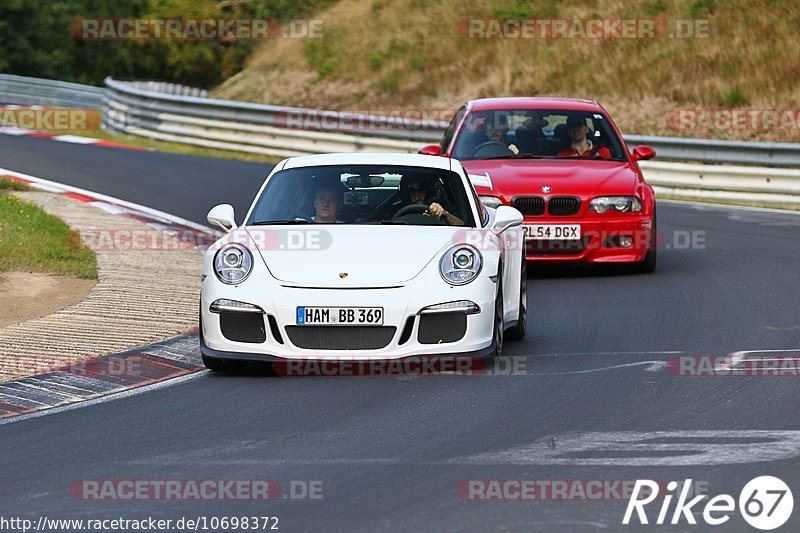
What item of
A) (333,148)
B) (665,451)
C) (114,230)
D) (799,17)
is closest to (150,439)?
(665,451)

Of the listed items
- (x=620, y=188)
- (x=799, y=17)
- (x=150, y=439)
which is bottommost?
(x=150, y=439)

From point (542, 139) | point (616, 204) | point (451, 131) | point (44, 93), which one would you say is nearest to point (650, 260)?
point (616, 204)

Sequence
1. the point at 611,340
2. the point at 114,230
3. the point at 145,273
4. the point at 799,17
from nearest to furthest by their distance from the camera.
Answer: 1. the point at 611,340
2. the point at 145,273
3. the point at 114,230
4. the point at 799,17

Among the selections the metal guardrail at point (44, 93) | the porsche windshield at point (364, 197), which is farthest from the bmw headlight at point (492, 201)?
the metal guardrail at point (44, 93)

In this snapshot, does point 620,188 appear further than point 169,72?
No

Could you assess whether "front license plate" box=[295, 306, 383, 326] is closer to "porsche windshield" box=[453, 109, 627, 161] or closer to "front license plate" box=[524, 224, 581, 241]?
"front license plate" box=[524, 224, 581, 241]

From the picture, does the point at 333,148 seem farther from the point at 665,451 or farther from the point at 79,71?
the point at 79,71

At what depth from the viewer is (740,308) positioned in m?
11.8

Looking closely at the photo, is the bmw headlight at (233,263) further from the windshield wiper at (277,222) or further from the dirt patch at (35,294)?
the dirt patch at (35,294)

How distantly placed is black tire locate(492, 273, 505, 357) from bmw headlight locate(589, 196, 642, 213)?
417cm

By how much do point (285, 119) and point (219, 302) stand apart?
17.7m

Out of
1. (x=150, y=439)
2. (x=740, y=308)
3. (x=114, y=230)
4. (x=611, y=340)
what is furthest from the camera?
(x=114, y=230)

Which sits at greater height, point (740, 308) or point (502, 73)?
point (502, 73)

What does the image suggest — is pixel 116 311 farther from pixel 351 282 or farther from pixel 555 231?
pixel 555 231
